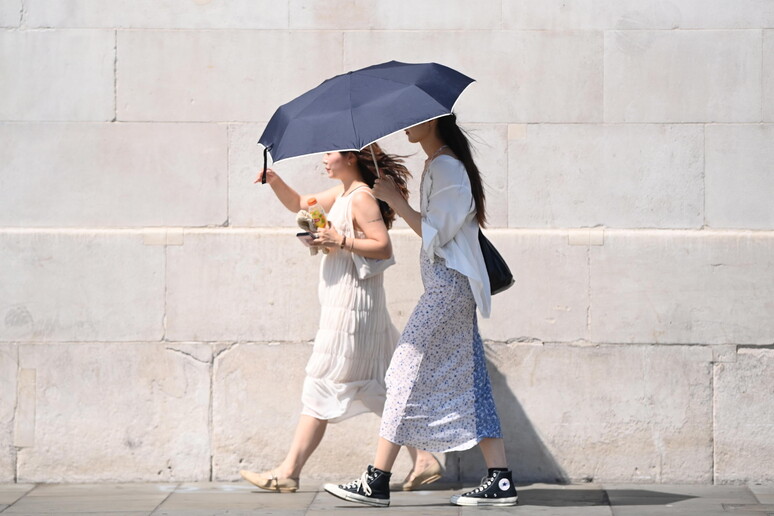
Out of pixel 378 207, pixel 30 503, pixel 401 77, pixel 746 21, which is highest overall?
pixel 746 21

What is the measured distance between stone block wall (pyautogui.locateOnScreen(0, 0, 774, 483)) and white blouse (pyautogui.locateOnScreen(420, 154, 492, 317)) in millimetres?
833

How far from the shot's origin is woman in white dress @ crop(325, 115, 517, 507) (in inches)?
215

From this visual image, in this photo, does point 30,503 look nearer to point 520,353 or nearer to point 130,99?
point 130,99

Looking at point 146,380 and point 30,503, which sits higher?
point 146,380

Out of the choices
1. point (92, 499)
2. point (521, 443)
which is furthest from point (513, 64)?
point (92, 499)

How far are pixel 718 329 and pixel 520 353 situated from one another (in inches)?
40.5

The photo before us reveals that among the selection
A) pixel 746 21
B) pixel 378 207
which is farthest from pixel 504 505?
pixel 746 21

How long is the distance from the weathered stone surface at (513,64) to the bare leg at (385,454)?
1859 millimetres

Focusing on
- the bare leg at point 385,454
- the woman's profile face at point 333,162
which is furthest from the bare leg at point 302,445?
the woman's profile face at point 333,162

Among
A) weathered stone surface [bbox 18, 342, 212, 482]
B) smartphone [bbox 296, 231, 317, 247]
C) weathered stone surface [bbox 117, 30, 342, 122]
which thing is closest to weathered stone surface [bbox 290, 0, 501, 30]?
weathered stone surface [bbox 117, 30, 342, 122]

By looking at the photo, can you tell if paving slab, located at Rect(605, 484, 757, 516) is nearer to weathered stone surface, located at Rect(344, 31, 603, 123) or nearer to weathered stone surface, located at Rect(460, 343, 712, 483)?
weathered stone surface, located at Rect(460, 343, 712, 483)

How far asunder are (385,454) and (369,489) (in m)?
0.18

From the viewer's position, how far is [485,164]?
6.37 meters

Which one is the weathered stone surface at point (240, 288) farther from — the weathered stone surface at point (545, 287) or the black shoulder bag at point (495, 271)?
the black shoulder bag at point (495, 271)
